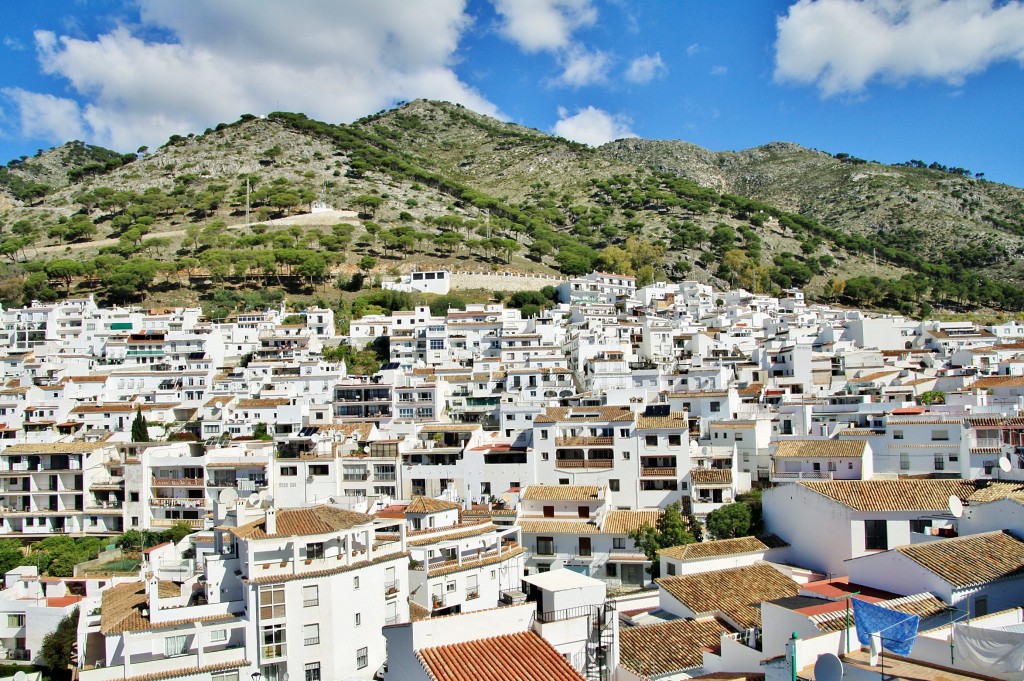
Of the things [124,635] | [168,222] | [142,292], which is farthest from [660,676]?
[168,222]

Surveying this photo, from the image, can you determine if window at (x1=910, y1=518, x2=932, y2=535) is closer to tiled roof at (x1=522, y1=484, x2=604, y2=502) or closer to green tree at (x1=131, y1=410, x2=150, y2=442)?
tiled roof at (x1=522, y1=484, x2=604, y2=502)

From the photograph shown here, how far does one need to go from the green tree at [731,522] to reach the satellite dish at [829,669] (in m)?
17.9

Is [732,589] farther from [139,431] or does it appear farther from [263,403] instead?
[139,431]

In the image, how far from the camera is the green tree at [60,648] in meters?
25.4

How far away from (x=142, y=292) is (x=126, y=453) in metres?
39.9

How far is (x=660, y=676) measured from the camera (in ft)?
47.6

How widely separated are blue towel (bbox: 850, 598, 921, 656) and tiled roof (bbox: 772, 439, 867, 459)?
67.4ft

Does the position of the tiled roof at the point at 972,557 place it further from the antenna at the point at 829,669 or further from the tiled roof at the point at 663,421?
the tiled roof at the point at 663,421

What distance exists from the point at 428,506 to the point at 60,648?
42.2ft

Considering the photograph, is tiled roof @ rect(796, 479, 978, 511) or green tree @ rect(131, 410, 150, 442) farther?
green tree @ rect(131, 410, 150, 442)

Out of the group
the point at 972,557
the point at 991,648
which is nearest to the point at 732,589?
the point at 972,557

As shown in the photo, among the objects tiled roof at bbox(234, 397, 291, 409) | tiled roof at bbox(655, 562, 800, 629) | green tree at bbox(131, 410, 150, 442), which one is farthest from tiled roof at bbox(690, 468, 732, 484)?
green tree at bbox(131, 410, 150, 442)

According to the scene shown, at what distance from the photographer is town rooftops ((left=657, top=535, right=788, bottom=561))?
22141mm

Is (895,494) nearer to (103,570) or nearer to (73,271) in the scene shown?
(103,570)
